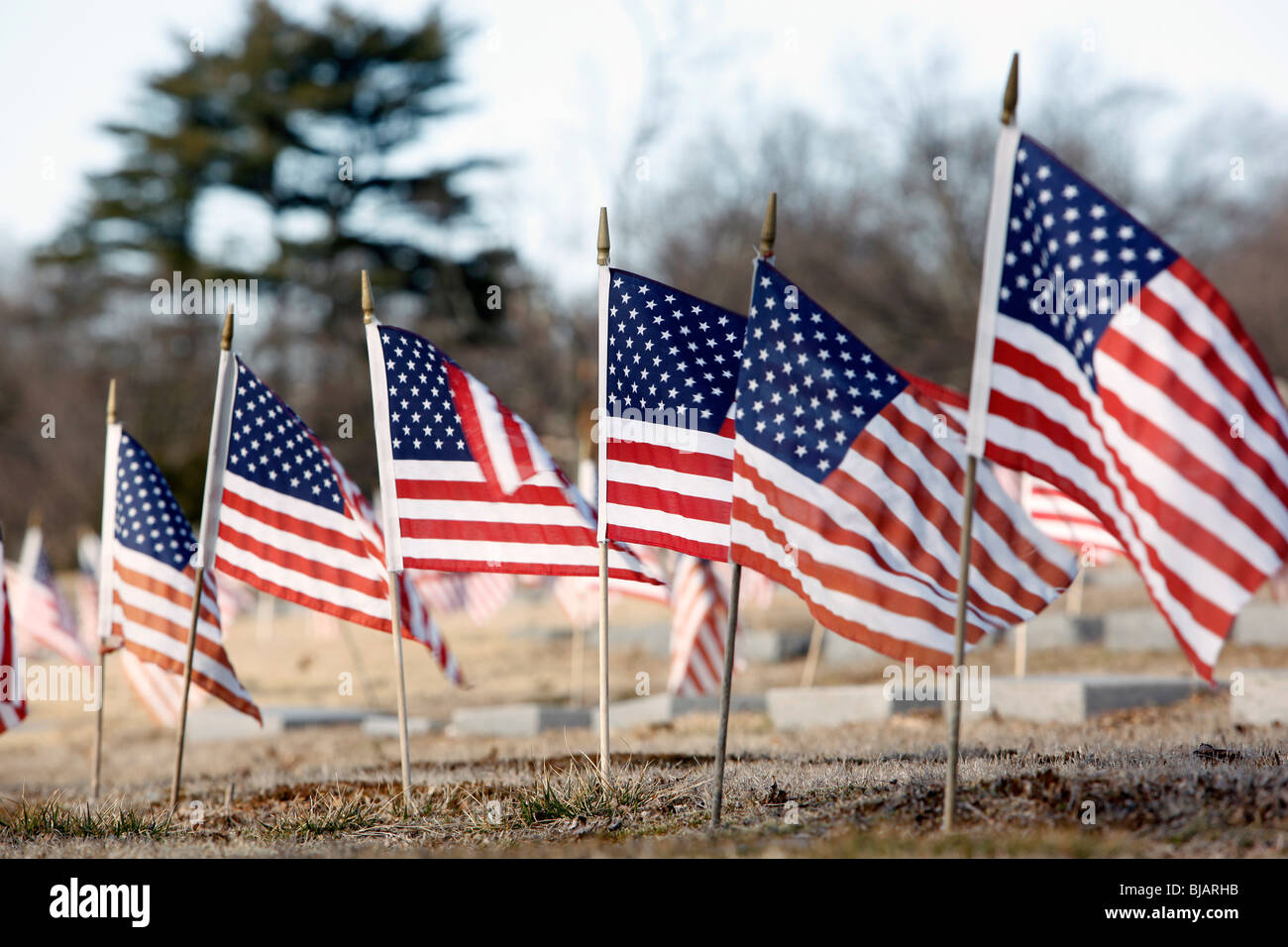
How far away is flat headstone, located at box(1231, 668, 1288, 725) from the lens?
1159cm

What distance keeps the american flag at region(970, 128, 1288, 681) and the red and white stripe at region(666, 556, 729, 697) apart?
39.2 feet

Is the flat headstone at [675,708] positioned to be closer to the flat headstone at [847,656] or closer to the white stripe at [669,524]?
the flat headstone at [847,656]

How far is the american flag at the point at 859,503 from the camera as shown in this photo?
6.84m

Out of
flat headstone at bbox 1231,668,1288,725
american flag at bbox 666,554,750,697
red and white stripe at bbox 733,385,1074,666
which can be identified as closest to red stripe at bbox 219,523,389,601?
red and white stripe at bbox 733,385,1074,666

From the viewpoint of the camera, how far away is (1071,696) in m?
13.2

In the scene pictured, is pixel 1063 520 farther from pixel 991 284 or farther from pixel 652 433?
pixel 991 284

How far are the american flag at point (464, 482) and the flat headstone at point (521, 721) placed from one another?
25.4ft

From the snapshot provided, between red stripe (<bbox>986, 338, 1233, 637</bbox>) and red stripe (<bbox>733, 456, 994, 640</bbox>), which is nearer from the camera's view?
red stripe (<bbox>986, 338, 1233, 637</bbox>)

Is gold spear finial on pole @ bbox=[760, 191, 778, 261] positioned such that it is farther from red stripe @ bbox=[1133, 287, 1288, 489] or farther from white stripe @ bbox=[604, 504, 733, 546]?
red stripe @ bbox=[1133, 287, 1288, 489]

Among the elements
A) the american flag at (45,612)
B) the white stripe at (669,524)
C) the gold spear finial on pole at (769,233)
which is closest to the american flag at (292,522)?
the white stripe at (669,524)

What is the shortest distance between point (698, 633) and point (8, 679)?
9.12 meters

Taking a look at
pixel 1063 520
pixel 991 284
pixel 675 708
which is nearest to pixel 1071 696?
pixel 1063 520
